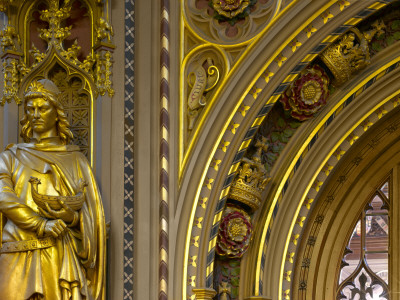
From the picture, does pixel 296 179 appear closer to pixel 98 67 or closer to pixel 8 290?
pixel 98 67

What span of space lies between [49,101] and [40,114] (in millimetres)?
109

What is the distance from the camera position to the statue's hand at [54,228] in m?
8.31

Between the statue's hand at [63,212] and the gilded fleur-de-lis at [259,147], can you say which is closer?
the statue's hand at [63,212]

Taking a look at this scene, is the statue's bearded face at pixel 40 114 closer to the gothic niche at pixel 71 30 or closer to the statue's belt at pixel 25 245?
the gothic niche at pixel 71 30

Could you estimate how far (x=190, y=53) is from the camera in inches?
361

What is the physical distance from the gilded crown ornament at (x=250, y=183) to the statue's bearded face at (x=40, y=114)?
1396mm

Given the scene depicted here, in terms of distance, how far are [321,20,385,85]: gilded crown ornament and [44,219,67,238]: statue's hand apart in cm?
229

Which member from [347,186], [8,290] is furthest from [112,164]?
[347,186]

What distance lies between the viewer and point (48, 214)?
8.39 metres

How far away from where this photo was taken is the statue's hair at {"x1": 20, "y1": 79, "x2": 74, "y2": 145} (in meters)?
8.69

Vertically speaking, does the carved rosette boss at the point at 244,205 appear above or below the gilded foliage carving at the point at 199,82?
below

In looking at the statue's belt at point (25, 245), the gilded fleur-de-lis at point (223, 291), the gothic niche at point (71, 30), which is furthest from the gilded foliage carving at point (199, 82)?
the statue's belt at point (25, 245)

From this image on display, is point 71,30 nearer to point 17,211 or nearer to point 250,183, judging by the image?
point 17,211

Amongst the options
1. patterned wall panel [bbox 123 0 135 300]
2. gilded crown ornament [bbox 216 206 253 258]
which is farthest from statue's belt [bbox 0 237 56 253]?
gilded crown ornament [bbox 216 206 253 258]
